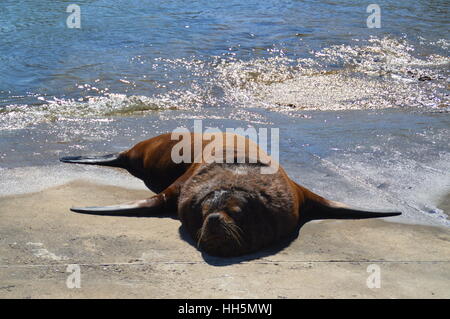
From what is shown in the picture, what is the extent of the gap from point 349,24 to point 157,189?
10.0 metres

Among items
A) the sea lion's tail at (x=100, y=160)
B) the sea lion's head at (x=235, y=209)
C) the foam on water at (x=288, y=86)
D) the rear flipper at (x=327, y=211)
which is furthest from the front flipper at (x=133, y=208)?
the foam on water at (x=288, y=86)

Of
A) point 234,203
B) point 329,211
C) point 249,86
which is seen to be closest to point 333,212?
point 329,211

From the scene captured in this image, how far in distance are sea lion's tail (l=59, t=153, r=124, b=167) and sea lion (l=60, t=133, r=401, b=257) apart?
907mm

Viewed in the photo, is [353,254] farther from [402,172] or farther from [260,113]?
[260,113]

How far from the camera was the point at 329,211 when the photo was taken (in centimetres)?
543

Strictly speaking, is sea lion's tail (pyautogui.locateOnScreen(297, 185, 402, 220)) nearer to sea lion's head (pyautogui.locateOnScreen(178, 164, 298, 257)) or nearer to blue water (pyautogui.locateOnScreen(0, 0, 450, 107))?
sea lion's head (pyautogui.locateOnScreen(178, 164, 298, 257))

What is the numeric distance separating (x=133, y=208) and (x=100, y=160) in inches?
60.8

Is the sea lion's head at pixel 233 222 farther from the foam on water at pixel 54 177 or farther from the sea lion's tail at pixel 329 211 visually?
the foam on water at pixel 54 177

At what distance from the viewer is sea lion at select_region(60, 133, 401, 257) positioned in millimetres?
4555

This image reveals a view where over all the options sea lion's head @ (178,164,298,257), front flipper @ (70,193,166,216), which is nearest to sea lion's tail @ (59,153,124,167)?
front flipper @ (70,193,166,216)

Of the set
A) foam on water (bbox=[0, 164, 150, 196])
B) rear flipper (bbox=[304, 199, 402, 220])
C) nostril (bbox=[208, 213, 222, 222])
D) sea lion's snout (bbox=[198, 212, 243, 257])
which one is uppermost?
nostril (bbox=[208, 213, 222, 222])

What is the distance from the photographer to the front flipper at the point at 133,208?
17.5 feet

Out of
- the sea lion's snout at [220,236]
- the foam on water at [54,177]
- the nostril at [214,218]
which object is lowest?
the foam on water at [54,177]

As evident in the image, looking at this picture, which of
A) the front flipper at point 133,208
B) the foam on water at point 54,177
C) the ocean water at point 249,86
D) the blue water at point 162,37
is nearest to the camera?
the front flipper at point 133,208
